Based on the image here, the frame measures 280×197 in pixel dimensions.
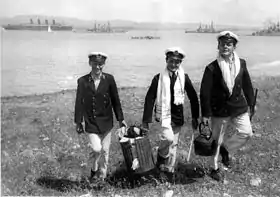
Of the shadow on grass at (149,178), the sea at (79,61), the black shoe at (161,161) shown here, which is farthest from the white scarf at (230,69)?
the sea at (79,61)

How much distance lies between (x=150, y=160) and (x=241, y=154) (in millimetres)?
2358

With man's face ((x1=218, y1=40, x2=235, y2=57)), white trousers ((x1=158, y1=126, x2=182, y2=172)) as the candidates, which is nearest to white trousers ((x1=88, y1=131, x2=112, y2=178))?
white trousers ((x1=158, y1=126, x2=182, y2=172))

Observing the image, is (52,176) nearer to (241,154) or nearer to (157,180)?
(157,180)

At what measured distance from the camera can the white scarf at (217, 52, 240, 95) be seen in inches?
205

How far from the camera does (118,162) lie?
6.48m

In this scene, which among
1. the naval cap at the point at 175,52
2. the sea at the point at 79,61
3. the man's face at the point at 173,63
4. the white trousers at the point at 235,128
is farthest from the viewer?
the sea at the point at 79,61

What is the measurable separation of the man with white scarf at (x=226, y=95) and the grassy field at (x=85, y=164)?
1.74 feet

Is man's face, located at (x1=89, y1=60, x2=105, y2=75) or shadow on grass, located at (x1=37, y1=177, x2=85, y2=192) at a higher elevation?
man's face, located at (x1=89, y1=60, x2=105, y2=75)

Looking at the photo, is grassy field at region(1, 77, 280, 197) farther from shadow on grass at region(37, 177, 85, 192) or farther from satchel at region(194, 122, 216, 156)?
satchel at region(194, 122, 216, 156)

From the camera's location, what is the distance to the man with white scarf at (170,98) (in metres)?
5.20

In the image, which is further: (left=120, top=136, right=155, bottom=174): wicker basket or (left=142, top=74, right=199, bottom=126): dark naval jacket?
(left=142, top=74, right=199, bottom=126): dark naval jacket

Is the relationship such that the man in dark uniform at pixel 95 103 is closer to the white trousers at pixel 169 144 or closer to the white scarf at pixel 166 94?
the white scarf at pixel 166 94

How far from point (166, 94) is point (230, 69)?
1.04m

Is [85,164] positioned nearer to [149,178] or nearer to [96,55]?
[149,178]
